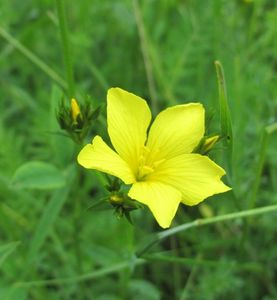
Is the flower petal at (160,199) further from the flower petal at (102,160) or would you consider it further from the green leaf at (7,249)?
the green leaf at (7,249)

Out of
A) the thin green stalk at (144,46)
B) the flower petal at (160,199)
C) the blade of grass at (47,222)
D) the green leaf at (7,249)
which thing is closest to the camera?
the flower petal at (160,199)

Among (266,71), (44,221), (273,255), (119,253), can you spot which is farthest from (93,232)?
(266,71)

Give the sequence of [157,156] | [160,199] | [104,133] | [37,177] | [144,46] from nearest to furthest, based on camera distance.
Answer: [160,199] → [157,156] → [37,177] → [104,133] → [144,46]

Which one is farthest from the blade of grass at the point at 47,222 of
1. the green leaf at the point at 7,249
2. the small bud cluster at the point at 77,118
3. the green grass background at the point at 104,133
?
the small bud cluster at the point at 77,118

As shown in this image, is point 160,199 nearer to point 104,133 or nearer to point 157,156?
point 157,156

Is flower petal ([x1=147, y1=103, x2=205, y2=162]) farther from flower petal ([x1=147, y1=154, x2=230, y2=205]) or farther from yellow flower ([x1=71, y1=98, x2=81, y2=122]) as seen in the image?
yellow flower ([x1=71, y1=98, x2=81, y2=122])

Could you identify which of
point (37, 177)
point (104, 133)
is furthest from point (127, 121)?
A: point (104, 133)

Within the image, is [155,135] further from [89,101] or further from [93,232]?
[93,232]
